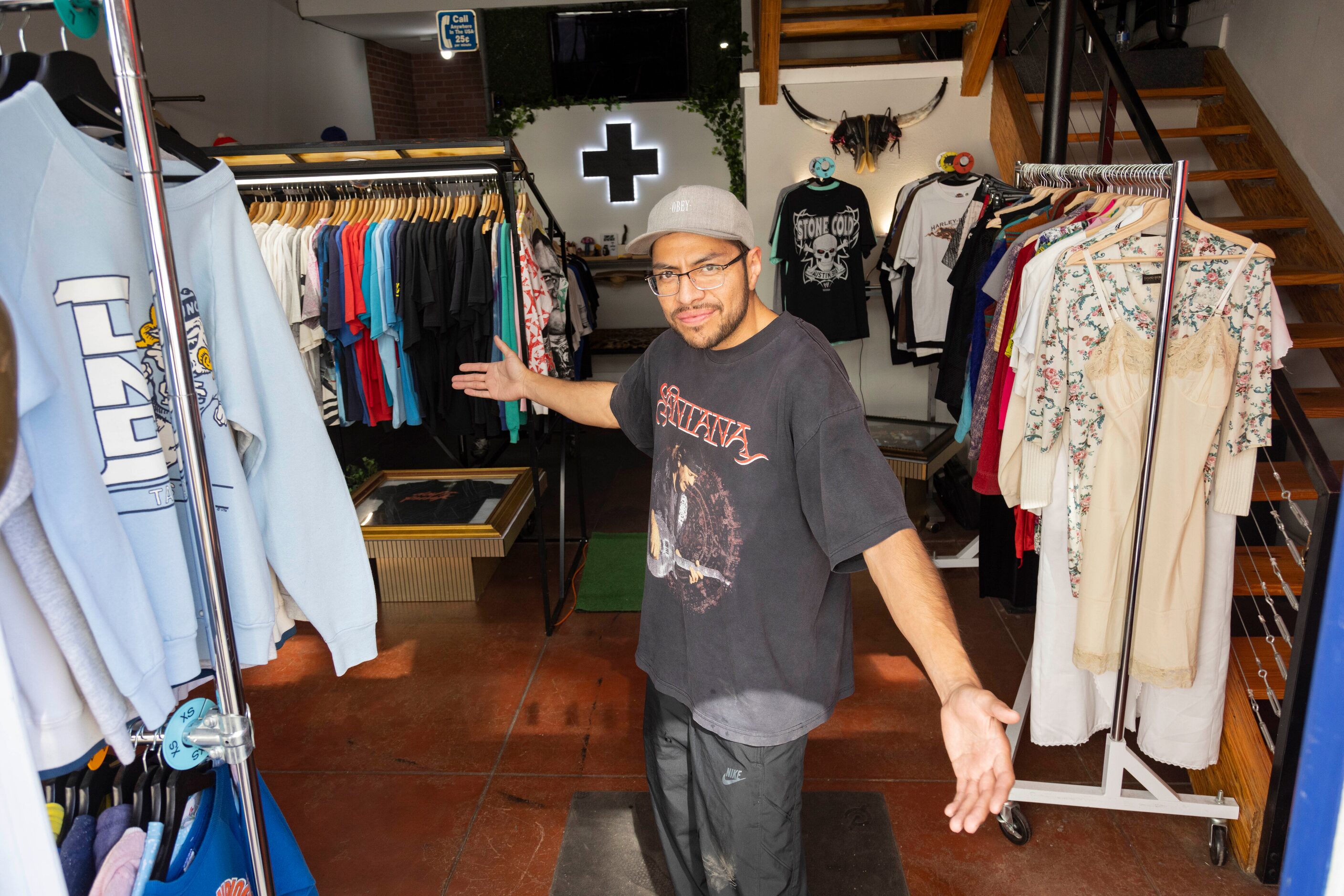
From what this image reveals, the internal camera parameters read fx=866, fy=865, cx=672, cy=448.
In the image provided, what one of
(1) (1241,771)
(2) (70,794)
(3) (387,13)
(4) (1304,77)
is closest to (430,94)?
(3) (387,13)

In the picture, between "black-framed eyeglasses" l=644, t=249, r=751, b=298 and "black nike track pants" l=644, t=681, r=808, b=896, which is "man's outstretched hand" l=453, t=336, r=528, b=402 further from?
"black nike track pants" l=644, t=681, r=808, b=896

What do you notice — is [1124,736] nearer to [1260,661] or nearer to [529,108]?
[1260,661]

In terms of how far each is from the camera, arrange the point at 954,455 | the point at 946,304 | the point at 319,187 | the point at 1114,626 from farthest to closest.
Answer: the point at 954,455 → the point at 946,304 → the point at 319,187 → the point at 1114,626

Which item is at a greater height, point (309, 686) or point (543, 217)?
point (543, 217)

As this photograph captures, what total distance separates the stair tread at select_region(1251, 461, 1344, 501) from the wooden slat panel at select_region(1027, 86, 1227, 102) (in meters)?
2.16

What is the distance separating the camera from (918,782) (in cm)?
265

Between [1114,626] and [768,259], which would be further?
[768,259]

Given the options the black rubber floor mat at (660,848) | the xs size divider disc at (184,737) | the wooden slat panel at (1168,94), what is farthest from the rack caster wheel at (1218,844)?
the wooden slat panel at (1168,94)

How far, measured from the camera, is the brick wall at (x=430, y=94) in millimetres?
8203

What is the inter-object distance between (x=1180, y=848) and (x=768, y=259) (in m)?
3.74

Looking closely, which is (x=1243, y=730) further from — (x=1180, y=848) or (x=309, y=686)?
(x=309, y=686)

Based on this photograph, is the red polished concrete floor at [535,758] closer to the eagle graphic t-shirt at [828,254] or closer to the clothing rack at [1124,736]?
the clothing rack at [1124,736]

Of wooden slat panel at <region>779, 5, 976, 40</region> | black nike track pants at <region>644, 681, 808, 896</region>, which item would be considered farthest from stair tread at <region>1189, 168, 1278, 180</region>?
black nike track pants at <region>644, 681, 808, 896</region>

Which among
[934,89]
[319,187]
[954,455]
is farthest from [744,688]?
[934,89]
